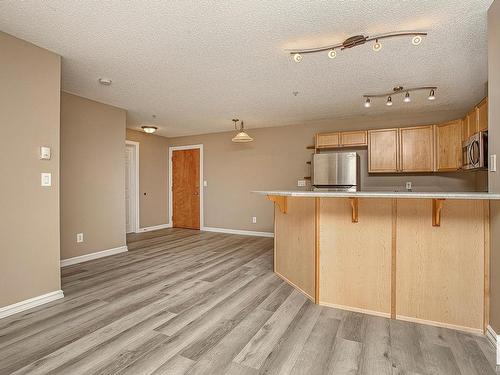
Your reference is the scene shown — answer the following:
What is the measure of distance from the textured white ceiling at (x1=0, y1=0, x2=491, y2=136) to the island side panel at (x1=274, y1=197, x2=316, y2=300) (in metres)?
1.57

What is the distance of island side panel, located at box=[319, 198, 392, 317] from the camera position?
2.22 metres

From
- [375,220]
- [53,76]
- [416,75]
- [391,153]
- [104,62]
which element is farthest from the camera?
[391,153]

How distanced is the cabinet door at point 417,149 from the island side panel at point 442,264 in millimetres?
2659

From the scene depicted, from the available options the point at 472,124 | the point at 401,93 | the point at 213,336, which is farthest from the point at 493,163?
Answer: the point at 213,336

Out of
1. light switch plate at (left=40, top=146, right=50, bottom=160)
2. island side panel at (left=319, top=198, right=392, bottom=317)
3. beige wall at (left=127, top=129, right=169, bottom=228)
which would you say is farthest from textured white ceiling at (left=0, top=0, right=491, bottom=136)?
beige wall at (left=127, top=129, right=169, bottom=228)

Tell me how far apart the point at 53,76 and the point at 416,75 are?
13.4 ft

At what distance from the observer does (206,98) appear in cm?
388

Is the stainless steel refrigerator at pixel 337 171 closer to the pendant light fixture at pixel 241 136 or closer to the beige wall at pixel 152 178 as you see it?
the pendant light fixture at pixel 241 136

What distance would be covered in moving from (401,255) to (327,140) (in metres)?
3.22

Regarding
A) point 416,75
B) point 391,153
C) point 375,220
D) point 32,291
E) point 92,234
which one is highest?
point 416,75

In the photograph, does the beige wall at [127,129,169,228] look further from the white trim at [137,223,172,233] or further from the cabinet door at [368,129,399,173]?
the cabinet door at [368,129,399,173]

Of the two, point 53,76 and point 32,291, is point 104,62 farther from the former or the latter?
point 32,291

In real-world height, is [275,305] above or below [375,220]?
below

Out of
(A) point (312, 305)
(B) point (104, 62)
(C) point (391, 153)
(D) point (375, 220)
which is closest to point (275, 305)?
(A) point (312, 305)
